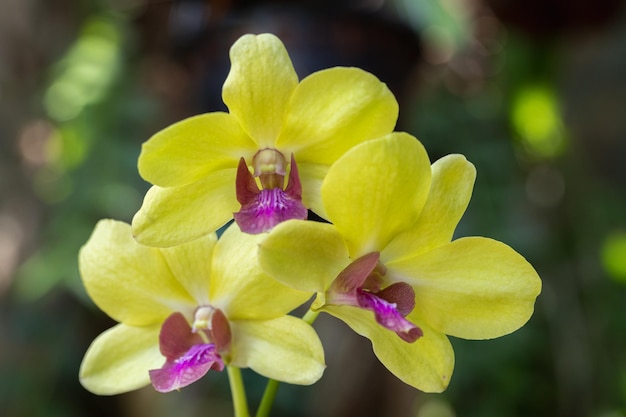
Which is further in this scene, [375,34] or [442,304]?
[375,34]

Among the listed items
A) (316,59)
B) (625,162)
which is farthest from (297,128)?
(625,162)

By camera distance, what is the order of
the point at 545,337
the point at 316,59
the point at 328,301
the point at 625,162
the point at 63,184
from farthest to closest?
the point at 625,162
the point at 545,337
the point at 63,184
the point at 316,59
the point at 328,301

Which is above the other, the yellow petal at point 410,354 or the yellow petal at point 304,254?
the yellow petal at point 304,254

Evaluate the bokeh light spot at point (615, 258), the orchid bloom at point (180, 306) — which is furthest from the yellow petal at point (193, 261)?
the bokeh light spot at point (615, 258)

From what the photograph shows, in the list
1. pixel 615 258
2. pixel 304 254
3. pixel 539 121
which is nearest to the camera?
pixel 304 254

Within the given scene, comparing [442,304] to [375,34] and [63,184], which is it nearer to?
[375,34]

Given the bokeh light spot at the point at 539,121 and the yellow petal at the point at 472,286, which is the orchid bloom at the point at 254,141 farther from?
the bokeh light spot at the point at 539,121

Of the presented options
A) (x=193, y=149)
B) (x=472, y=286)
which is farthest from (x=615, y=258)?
(x=193, y=149)

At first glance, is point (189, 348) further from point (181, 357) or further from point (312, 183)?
point (312, 183)
